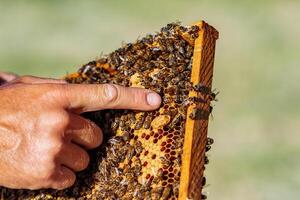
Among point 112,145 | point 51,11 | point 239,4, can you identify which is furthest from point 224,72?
point 112,145

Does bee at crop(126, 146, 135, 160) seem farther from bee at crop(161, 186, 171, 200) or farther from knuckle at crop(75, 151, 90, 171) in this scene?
bee at crop(161, 186, 171, 200)

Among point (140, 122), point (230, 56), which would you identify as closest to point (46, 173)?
point (140, 122)

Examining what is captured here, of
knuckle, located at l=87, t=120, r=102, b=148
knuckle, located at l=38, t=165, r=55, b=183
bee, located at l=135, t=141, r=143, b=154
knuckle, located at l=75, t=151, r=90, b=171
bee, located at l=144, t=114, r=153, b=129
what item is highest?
bee, located at l=144, t=114, r=153, b=129

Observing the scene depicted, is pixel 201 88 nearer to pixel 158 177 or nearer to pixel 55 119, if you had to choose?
pixel 158 177

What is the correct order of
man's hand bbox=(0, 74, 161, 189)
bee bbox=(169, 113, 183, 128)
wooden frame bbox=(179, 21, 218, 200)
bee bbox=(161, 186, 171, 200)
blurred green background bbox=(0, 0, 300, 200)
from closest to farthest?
wooden frame bbox=(179, 21, 218, 200), bee bbox=(161, 186, 171, 200), man's hand bbox=(0, 74, 161, 189), bee bbox=(169, 113, 183, 128), blurred green background bbox=(0, 0, 300, 200)

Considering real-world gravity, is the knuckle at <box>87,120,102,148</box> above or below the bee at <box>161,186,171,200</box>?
above

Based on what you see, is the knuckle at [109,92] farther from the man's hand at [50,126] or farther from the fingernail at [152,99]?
the fingernail at [152,99]

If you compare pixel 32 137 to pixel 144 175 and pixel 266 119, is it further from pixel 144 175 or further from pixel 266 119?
pixel 266 119

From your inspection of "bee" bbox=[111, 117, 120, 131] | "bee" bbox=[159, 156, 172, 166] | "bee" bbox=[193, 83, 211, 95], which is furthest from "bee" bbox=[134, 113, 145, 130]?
"bee" bbox=[193, 83, 211, 95]

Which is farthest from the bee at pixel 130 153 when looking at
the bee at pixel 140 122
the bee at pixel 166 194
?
the bee at pixel 166 194
